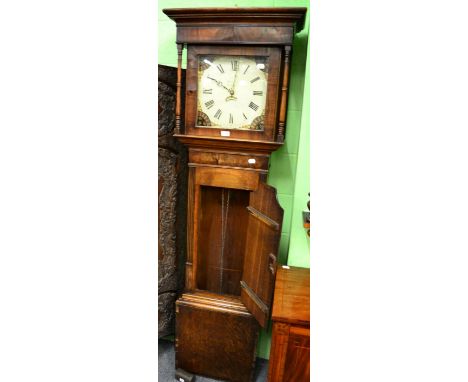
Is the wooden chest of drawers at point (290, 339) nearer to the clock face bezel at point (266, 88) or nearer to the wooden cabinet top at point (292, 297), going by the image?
the wooden cabinet top at point (292, 297)

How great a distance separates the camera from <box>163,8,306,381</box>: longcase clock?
109 centimetres

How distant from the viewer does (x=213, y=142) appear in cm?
120

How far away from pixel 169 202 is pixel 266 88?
2.26ft

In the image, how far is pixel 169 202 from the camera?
1.37 m

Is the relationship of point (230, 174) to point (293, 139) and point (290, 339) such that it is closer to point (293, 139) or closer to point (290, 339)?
point (293, 139)

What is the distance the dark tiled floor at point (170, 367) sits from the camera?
1.46 meters

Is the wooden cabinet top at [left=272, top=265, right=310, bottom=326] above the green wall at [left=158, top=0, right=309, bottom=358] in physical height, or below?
below

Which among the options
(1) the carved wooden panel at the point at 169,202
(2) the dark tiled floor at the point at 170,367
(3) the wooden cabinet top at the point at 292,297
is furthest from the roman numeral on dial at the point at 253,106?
(2) the dark tiled floor at the point at 170,367

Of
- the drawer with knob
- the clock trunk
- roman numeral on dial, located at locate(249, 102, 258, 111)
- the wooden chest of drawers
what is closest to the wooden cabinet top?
the wooden chest of drawers

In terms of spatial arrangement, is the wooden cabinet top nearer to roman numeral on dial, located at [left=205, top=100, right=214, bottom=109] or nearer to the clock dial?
the clock dial

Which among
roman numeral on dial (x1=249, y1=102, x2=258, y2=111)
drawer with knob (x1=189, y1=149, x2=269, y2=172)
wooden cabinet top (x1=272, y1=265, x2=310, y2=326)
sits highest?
roman numeral on dial (x1=249, y1=102, x2=258, y2=111)

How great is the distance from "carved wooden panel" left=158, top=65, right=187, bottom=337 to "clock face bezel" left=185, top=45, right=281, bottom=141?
12 cm

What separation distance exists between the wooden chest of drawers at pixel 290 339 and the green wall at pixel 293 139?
0.29 metres
